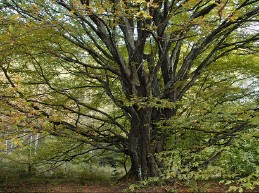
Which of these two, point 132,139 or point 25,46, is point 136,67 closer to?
point 132,139

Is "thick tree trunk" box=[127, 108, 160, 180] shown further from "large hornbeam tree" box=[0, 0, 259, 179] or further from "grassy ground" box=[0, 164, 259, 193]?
"grassy ground" box=[0, 164, 259, 193]

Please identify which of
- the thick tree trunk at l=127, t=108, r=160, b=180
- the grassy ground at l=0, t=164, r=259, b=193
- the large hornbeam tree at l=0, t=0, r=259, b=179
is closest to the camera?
the large hornbeam tree at l=0, t=0, r=259, b=179

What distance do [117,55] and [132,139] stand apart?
2.47 metres

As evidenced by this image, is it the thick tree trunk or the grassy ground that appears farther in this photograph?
the grassy ground

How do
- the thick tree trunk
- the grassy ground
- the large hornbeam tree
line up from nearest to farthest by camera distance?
1. the large hornbeam tree
2. the thick tree trunk
3. the grassy ground

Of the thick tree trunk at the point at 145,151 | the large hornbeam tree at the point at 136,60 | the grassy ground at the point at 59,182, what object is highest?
the large hornbeam tree at the point at 136,60

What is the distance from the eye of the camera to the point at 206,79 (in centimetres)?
797

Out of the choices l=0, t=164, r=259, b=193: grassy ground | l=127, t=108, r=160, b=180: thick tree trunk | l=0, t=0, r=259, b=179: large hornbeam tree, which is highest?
l=0, t=0, r=259, b=179: large hornbeam tree

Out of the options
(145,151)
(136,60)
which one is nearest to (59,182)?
(145,151)

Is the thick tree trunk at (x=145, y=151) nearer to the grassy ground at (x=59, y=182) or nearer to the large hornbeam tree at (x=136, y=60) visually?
the large hornbeam tree at (x=136, y=60)

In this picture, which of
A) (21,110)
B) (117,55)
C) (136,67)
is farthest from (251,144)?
(21,110)

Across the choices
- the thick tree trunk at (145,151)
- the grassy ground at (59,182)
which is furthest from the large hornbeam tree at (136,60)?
the grassy ground at (59,182)

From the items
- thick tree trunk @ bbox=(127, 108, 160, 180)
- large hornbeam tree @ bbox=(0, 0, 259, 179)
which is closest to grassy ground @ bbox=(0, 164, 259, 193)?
thick tree trunk @ bbox=(127, 108, 160, 180)


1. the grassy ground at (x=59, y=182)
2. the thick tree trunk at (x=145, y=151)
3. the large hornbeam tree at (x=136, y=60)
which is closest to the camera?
the large hornbeam tree at (x=136, y=60)
